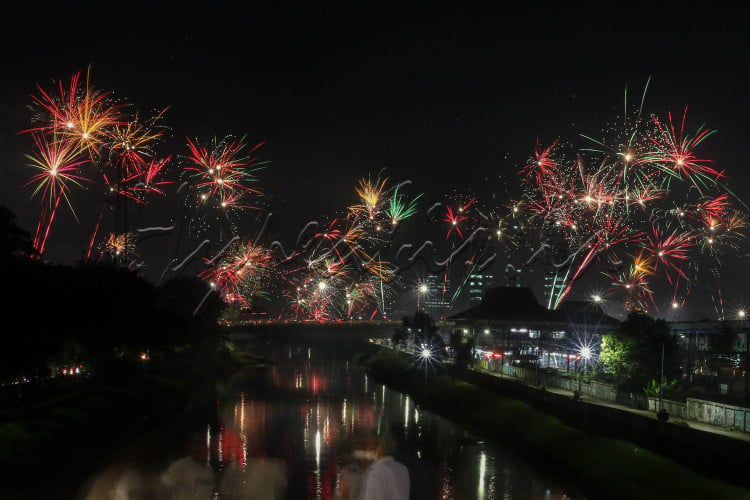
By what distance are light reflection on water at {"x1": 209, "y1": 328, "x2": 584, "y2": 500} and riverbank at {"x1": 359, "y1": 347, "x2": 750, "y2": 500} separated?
127cm

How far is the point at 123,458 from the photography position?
3884 cm

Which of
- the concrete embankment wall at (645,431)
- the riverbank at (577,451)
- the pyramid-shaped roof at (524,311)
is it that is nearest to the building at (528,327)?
the pyramid-shaped roof at (524,311)

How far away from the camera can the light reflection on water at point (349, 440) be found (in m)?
34.4

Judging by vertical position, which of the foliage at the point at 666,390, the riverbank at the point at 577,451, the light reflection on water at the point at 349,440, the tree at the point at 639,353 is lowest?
the light reflection on water at the point at 349,440

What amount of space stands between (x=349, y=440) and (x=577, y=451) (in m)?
14.3

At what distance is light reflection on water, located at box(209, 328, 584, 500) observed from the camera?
3444 centimetres

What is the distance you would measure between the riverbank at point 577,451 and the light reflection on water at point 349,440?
1.27 metres

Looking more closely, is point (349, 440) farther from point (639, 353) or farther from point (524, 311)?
point (524, 311)

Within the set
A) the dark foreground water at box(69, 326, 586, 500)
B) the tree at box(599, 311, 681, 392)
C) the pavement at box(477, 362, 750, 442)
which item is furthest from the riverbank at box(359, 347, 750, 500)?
the tree at box(599, 311, 681, 392)

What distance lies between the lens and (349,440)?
152ft

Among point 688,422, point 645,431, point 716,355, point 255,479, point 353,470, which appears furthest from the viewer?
point 716,355

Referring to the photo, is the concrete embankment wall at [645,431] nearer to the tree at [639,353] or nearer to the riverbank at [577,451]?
the riverbank at [577,451]

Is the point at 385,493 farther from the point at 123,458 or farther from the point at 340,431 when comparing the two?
the point at 340,431

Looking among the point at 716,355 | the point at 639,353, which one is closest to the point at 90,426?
the point at 639,353
